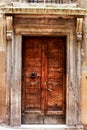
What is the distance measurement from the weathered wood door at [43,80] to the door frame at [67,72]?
25 cm

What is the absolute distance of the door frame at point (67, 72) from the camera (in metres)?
9.75

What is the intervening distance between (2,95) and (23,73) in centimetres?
82

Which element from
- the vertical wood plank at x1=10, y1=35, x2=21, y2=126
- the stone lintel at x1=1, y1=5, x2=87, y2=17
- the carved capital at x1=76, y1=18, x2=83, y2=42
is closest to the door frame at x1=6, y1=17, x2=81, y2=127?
the vertical wood plank at x1=10, y1=35, x2=21, y2=126

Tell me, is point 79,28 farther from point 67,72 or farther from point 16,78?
point 16,78

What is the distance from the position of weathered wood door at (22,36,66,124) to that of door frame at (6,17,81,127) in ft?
0.81

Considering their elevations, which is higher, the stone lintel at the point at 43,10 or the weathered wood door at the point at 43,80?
the stone lintel at the point at 43,10

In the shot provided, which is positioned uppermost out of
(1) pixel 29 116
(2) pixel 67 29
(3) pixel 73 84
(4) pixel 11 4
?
(4) pixel 11 4

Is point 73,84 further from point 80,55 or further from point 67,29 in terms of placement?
point 67,29

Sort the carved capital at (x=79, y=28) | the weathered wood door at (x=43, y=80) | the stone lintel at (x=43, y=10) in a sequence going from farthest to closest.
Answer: the weathered wood door at (x=43, y=80), the carved capital at (x=79, y=28), the stone lintel at (x=43, y=10)

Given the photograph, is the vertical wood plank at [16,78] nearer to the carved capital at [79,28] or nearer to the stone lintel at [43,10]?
the stone lintel at [43,10]

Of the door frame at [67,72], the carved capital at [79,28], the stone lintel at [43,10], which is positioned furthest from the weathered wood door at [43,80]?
the stone lintel at [43,10]

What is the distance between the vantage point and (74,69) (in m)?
9.84

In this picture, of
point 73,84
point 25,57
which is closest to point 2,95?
point 25,57

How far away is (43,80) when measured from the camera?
10.1 metres
